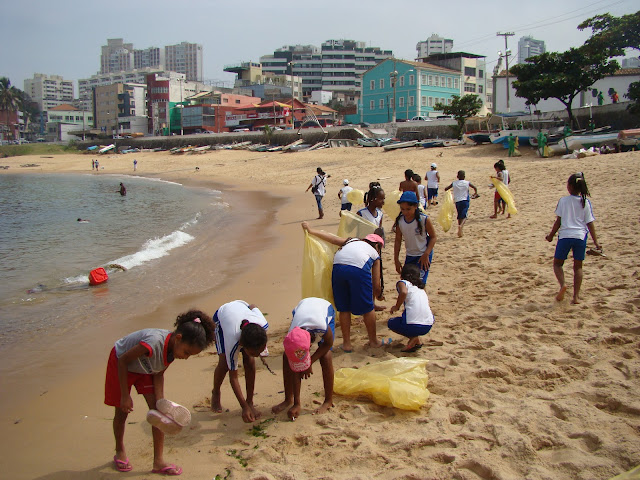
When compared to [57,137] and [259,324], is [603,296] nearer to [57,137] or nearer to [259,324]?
[259,324]

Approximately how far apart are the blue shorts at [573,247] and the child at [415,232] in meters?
1.53

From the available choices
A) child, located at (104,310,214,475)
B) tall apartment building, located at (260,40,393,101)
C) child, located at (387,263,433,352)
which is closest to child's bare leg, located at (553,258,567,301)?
child, located at (387,263,433,352)

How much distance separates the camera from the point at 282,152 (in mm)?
45094

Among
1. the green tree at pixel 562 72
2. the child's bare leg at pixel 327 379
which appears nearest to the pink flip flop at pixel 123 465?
the child's bare leg at pixel 327 379

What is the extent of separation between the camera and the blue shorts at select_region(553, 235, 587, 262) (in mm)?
5637

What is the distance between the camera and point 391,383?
3834mm

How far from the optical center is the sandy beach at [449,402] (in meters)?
3.14

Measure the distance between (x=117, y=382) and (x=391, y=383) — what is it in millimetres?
1973

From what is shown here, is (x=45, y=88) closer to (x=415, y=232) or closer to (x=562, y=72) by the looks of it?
(x=562, y=72)

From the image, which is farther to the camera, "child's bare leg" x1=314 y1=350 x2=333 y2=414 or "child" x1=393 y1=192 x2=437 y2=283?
"child" x1=393 y1=192 x2=437 y2=283

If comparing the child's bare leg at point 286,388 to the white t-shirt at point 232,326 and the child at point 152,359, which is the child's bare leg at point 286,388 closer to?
the white t-shirt at point 232,326

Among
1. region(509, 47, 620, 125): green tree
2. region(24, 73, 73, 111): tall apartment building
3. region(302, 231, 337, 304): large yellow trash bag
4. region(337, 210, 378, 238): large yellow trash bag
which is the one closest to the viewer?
region(302, 231, 337, 304): large yellow trash bag

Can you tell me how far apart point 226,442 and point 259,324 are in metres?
0.89

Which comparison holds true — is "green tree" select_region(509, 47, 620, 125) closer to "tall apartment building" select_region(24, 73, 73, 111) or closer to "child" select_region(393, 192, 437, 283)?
"child" select_region(393, 192, 437, 283)
